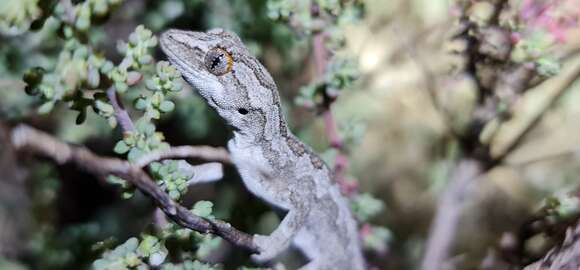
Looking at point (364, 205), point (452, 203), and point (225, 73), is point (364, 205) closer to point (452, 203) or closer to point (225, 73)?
point (452, 203)

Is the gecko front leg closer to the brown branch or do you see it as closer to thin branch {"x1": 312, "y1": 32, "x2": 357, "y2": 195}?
thin branch {"x1": 312, "y1": 32, "x2": 357, "y2": 195}

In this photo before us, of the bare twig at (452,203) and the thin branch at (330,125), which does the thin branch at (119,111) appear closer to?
the thin branch at (330,125)

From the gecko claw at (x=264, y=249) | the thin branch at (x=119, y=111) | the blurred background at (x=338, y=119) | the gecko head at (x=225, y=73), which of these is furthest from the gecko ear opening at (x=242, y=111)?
the thin branch at (x=119, y=111)

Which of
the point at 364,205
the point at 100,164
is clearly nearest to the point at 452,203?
the point at 364,205

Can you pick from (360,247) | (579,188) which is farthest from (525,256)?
(360,247)

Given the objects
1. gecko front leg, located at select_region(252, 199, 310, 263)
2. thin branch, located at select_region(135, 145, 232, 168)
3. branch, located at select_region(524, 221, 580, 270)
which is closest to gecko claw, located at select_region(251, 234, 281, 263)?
gecko front leg, located at select_region(252, 199, 310, 263)

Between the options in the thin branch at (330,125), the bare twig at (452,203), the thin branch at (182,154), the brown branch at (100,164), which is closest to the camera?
the brown branch at (100,164)

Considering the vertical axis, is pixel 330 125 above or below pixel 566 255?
above

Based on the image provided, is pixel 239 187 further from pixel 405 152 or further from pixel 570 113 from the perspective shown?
pixel 570 113
